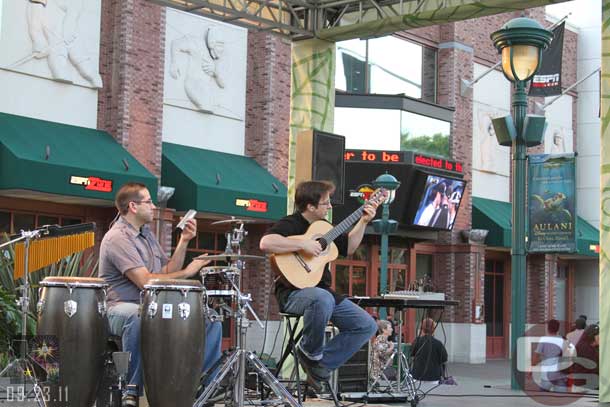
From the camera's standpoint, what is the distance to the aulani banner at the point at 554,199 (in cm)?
1612

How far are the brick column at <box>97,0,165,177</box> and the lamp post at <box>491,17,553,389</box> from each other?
8.02 metres

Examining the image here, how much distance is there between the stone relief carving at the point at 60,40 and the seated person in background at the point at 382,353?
318 inches

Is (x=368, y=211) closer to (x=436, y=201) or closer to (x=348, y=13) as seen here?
(x=348, y=13)

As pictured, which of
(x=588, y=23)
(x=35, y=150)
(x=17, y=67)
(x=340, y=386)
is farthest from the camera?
(x=588, y=23)

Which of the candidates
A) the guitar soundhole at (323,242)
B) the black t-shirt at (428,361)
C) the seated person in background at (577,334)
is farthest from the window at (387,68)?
the guitar soundhole at (323,242)

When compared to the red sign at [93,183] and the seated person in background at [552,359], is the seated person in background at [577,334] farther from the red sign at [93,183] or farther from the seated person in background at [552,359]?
the red sign at [93,183]

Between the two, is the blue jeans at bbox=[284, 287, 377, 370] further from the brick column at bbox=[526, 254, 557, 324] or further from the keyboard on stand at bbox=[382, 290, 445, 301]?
the brick column at bbox=[526, 254, 557, 324]

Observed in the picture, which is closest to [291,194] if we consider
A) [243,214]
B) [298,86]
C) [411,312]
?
[298,86]

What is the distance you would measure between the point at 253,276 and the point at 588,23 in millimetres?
18004

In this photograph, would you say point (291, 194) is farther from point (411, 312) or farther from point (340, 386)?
point (411, 312)

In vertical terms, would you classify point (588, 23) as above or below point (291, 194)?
above

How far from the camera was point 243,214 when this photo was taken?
66.6ft

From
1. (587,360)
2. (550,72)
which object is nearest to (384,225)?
(587,360)

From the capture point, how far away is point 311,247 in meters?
8.22
